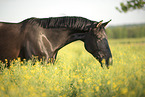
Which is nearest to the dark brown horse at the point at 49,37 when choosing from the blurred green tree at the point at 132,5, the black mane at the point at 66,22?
the black mane at the point at 66,22

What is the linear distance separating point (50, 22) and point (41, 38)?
0.68 metres

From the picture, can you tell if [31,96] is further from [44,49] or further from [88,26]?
[88,26]

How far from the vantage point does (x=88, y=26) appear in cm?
446

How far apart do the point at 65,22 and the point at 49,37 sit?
2.62 feet

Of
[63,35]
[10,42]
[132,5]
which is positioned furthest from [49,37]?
[132,5]

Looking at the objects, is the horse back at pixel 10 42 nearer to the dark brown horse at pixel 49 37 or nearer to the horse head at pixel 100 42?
the dark brown horse at pixel 49 37

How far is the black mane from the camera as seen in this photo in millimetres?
4512

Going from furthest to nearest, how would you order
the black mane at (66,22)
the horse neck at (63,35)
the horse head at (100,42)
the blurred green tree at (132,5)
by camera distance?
the blurred green tree at (132,5)
the horse neck at (63,35)
the black mane at (66,22)
the horse head at (100,42)

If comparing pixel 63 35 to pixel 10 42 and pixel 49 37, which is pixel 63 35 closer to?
pixel 49 37

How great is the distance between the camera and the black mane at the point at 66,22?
14.8ft

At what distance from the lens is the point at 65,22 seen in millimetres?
4617

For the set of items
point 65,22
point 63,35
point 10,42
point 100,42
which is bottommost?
point 10,42

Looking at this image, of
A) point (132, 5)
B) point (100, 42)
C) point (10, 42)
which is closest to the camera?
point (100, 42)

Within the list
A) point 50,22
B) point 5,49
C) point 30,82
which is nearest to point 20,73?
point 30,82
